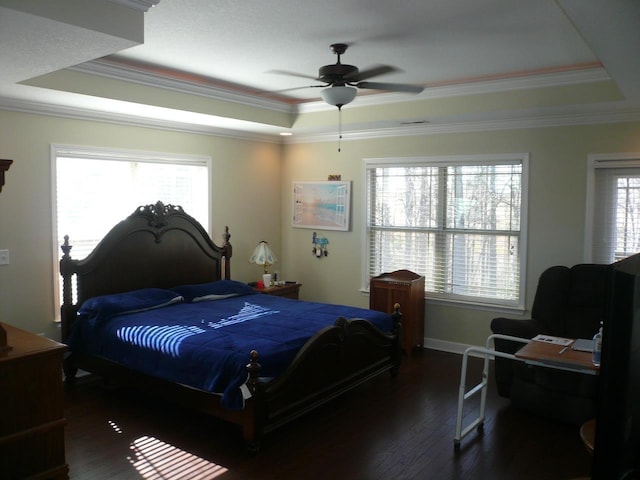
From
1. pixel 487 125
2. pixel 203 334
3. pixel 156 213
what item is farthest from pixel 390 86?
pixel 156 213

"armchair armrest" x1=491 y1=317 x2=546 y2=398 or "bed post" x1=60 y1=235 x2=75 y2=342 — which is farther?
"bed post" x1=60 y1=235 x2=75 y2=342

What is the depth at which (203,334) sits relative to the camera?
370 cm

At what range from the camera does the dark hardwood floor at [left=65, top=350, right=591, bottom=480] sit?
10.0 feet

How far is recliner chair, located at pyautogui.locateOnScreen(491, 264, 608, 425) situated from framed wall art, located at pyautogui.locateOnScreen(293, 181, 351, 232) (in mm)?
2325

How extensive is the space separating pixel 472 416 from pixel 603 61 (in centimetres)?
246

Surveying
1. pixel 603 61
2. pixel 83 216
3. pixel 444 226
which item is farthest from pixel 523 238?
pixel 83 216

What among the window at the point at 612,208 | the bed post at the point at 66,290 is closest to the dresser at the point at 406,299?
the window at the point at 612,208

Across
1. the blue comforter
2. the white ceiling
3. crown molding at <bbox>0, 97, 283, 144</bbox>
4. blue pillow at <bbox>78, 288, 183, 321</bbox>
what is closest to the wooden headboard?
blue pillow at <bbox>78, 288, 183, 321</bbox>

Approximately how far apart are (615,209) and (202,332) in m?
3.59

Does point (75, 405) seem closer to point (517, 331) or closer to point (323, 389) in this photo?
point (323, 389)

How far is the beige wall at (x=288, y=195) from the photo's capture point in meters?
4.19

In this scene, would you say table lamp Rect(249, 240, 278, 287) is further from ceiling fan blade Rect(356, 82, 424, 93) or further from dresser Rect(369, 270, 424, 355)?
ceiling fan blade Rect(356, 82, 424, 93)

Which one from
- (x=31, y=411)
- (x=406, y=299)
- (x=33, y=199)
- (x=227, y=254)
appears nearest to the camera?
(x=31, y=411)

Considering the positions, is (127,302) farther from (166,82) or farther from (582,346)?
(582,346)
